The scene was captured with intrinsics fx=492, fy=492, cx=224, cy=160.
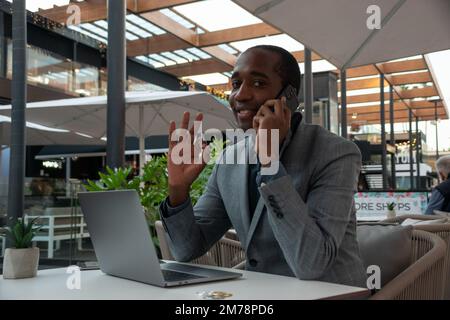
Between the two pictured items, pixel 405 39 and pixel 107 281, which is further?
pixel 405 39

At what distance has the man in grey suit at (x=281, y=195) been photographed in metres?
1.25

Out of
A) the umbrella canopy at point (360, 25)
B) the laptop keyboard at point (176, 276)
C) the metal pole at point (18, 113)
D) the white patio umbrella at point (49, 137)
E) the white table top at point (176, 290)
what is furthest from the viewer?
the white patio umbrella at point (49, 137)

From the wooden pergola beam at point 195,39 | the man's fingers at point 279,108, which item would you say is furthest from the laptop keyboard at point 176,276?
the wooden pergola beam at point 195,39

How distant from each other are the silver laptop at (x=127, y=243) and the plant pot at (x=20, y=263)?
0.18 meters

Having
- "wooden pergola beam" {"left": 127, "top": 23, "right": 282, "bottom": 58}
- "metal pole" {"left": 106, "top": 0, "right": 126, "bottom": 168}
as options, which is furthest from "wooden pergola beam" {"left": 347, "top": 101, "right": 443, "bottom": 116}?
"metal pole" {"left": 106, "top": 0, "right": 126, "bottom": 168}

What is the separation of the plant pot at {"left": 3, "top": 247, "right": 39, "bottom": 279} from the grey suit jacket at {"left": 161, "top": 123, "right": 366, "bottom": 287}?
0.41 metres

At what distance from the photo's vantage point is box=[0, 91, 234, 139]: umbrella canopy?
7328mm

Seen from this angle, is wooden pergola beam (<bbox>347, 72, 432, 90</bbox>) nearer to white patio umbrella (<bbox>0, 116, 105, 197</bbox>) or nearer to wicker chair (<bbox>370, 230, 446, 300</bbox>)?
white patio umbrella (<bbox>0, 116, 105, 197</bbox>)

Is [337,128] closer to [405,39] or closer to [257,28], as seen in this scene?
[257,28]

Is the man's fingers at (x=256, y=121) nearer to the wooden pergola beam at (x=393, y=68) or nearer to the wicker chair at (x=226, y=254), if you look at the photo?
the wicker chair at (x=226, y=254)

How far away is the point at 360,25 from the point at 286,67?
2.80 m

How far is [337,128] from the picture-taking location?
13.2 metres

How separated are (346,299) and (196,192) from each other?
9.21 ft

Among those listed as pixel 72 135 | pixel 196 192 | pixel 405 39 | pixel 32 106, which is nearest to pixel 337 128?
pixel 72 135
